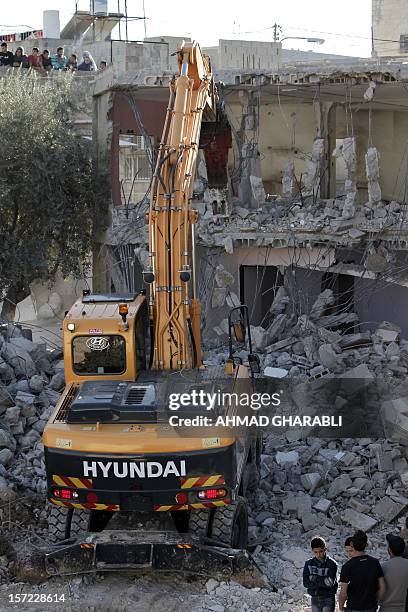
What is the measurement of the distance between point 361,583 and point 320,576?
1.95ft

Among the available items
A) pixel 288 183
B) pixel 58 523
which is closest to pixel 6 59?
pixel 288 183

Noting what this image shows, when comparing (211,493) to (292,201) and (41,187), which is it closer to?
(292,201)

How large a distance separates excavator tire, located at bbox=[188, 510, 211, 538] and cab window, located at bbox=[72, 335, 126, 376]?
1.69 meters

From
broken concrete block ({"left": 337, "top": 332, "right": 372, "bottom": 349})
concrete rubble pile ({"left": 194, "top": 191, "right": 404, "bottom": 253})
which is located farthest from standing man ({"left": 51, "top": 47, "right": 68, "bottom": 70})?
broken concrete block ({"left": 337, "top": 332, "right": 372, "bottom": 349})

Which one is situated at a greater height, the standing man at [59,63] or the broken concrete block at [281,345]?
the standing man at [59,63]

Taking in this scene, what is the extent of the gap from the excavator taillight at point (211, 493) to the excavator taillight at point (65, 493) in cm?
120

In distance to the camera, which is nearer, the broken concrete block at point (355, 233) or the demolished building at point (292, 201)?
the broken concrete block at point (355, 233)

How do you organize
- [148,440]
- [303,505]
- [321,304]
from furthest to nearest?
[321,304], [303,505], [148,440]

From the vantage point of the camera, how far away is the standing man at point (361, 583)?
664 cm

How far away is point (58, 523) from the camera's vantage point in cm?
906

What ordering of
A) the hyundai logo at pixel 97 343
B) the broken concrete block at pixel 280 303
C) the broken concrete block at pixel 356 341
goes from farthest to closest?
the broken concrete block at pixel 280 303, the broken concrete block at pixel 356 341, the hyundai logo at pixel 97 343

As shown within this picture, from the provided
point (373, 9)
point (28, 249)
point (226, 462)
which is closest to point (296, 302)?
point (28, 249)

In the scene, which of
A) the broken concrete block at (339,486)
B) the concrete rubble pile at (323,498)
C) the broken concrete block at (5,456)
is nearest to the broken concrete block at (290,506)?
the concrete rubble pile at (323,498)

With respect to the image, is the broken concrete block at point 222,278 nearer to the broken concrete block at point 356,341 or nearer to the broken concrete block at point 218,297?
the broken concrete block at point 218,297
